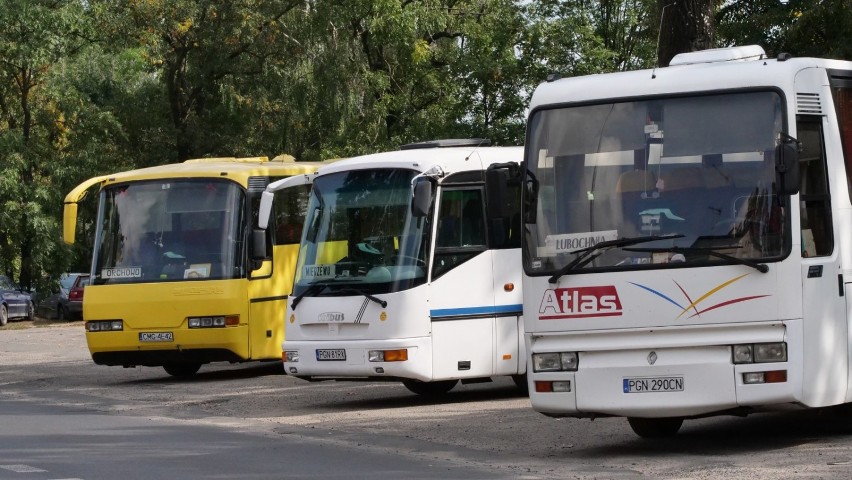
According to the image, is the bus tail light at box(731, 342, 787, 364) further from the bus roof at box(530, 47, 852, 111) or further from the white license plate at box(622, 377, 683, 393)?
the bus roof at box(530, 47, 852, 111)

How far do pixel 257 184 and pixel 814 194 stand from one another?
11405 millimetres

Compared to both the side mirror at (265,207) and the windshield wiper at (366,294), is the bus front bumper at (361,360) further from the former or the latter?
the side mirror at (265,207)

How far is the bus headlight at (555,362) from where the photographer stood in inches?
465

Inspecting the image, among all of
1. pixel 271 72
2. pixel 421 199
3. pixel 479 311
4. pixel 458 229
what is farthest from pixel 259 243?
pixel 271 72

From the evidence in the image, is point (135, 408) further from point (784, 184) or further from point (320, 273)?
point (784, 184)

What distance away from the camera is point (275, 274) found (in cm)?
2156

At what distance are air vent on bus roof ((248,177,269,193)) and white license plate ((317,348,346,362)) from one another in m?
5.13

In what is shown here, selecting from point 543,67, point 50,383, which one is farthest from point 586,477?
point 543,67

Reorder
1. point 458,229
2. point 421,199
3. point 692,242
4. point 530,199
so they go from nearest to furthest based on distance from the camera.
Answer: point 692,242
point 530,199
point 421,199
point 458,229

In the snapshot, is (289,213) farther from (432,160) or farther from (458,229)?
(458,229)

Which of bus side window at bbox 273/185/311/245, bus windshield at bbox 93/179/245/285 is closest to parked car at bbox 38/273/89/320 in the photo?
bus windshield at bbox 93/179/245/285

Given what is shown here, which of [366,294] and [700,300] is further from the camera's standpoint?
[366,294]

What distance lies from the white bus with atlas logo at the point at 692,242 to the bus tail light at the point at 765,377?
0.01m

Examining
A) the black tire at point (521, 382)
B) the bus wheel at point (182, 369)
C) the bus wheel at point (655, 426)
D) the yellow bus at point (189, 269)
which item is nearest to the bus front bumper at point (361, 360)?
the black tire at point (521, 382)
